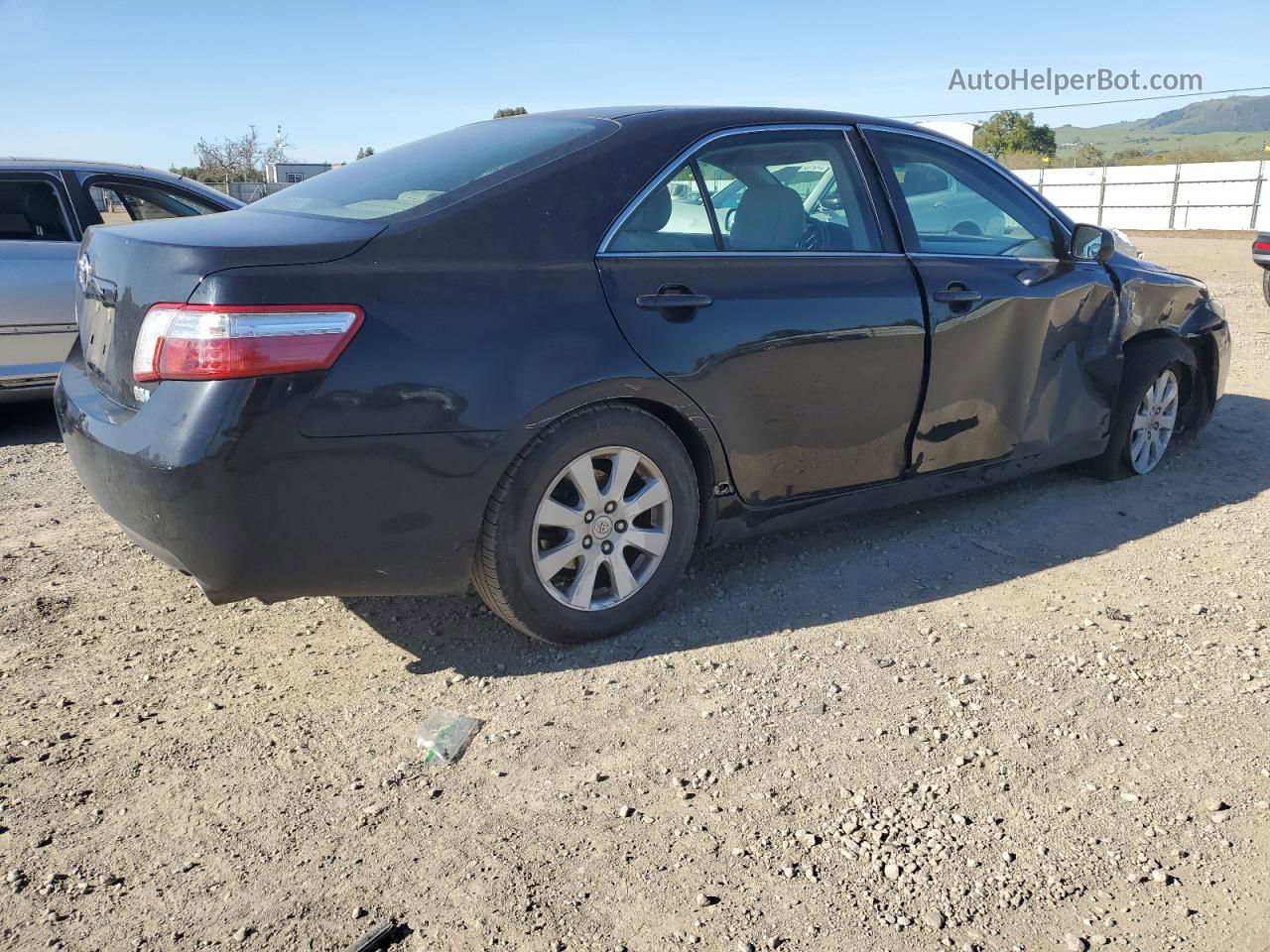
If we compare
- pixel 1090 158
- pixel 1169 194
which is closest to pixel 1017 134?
pixel 1090 158

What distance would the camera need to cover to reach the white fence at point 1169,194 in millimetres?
33094

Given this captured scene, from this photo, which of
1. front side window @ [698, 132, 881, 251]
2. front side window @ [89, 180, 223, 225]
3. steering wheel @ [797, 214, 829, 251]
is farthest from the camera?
front side window @ [89, 180, 223, 225]

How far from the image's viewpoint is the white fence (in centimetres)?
3309

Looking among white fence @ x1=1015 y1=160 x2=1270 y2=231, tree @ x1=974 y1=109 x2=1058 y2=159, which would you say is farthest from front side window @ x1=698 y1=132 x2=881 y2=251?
tree @ x1=974 y1=109 x2=1058 y2=159

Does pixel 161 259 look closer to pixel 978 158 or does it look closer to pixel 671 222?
pixel 671 222

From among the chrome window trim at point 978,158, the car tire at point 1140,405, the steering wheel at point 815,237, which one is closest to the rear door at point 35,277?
the steering wheel at point 815,237

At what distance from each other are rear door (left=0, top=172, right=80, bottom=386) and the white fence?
33.7 metres

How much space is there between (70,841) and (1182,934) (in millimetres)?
2417

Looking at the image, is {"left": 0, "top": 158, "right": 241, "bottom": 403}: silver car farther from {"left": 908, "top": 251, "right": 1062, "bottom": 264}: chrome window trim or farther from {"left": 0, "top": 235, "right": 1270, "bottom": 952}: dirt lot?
{"left": 908, "top": 251, "right": 1062, "bottom": 264}: chrome window trim

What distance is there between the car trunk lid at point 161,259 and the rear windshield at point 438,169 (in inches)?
8.1

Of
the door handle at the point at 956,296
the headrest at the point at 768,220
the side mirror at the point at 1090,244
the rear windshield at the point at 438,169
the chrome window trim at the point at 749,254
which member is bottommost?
the door handle at the point at 956,296

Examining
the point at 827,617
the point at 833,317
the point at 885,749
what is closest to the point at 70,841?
the point at 885,749

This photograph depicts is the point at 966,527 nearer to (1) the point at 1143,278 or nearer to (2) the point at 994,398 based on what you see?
(2) the point at 994,398

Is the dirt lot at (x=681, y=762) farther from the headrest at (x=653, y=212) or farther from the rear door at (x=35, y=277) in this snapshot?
the rear door at (x=35, y=277)
